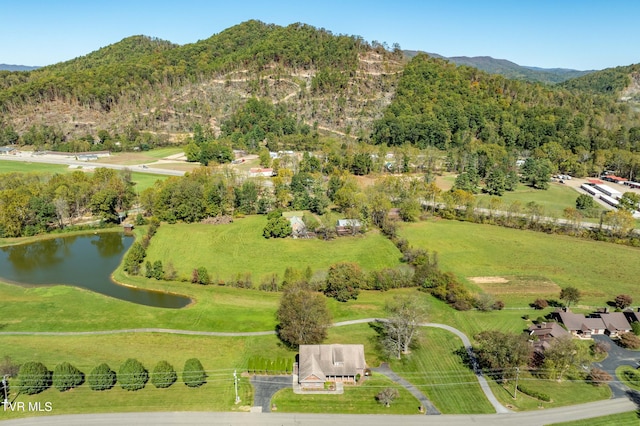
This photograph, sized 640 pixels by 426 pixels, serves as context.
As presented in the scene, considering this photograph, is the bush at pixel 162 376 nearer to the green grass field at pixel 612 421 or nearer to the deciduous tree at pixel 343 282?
the deciduous tree at pixel 343 282

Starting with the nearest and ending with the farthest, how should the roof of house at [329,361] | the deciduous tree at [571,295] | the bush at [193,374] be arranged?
the bush at [193,374], the roof of house at [329,361], the deciduous tree at [571,295]

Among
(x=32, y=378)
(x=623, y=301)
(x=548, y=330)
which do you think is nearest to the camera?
(x=32, y=378)

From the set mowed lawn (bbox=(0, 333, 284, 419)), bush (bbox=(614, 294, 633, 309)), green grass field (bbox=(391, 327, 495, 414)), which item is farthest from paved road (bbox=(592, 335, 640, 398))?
mowed lawn (bbox=(0, 333, 284, 419))

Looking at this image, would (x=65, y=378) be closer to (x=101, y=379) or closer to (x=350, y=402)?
(x=101, y=379)

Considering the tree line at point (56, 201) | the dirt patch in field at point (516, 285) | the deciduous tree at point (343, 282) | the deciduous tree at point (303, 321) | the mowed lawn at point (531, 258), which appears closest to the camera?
the deciduous tree at point (303, 321)

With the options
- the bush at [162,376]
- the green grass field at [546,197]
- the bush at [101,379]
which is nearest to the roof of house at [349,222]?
the green grass field at [546,197]

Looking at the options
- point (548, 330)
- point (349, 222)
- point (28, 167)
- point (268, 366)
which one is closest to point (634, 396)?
point (548, 330)

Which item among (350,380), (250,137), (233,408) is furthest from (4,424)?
(250,137)
